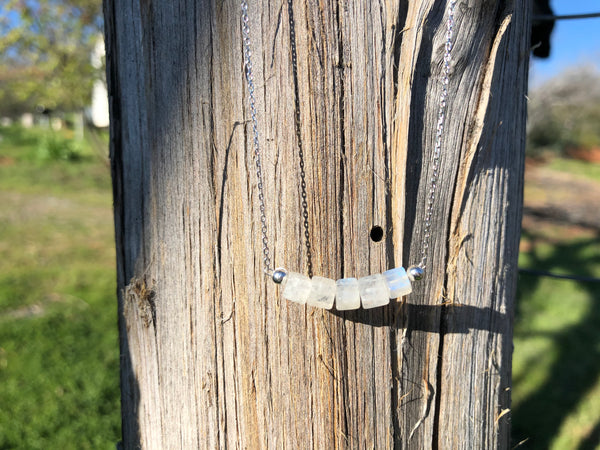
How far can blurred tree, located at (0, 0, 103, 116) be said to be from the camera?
5.31 metres

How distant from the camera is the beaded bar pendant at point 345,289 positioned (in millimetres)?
972

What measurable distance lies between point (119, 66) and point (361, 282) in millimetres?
750

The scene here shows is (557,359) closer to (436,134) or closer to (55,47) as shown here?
(436,134)

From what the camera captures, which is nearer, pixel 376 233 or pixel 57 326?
pixel 376 233

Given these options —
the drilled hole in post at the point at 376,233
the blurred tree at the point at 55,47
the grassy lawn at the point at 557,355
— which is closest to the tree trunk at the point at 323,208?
the drilled hole in post at the point at 376,233

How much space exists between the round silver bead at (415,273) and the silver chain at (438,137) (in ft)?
0.06

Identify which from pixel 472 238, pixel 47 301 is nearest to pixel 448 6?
pixel 472 238

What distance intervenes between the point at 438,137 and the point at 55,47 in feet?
18.9

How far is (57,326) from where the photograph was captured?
411 cm

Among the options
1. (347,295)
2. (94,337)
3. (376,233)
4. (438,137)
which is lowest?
(94,337)

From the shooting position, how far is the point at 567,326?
14.6ft

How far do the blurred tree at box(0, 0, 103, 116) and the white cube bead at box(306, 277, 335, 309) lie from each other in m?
5.09

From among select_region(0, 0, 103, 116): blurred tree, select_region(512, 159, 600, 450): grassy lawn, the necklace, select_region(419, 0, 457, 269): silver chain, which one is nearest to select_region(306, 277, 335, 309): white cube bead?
the necklace

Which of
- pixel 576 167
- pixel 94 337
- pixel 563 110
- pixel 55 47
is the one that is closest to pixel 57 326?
pixel 94 337
